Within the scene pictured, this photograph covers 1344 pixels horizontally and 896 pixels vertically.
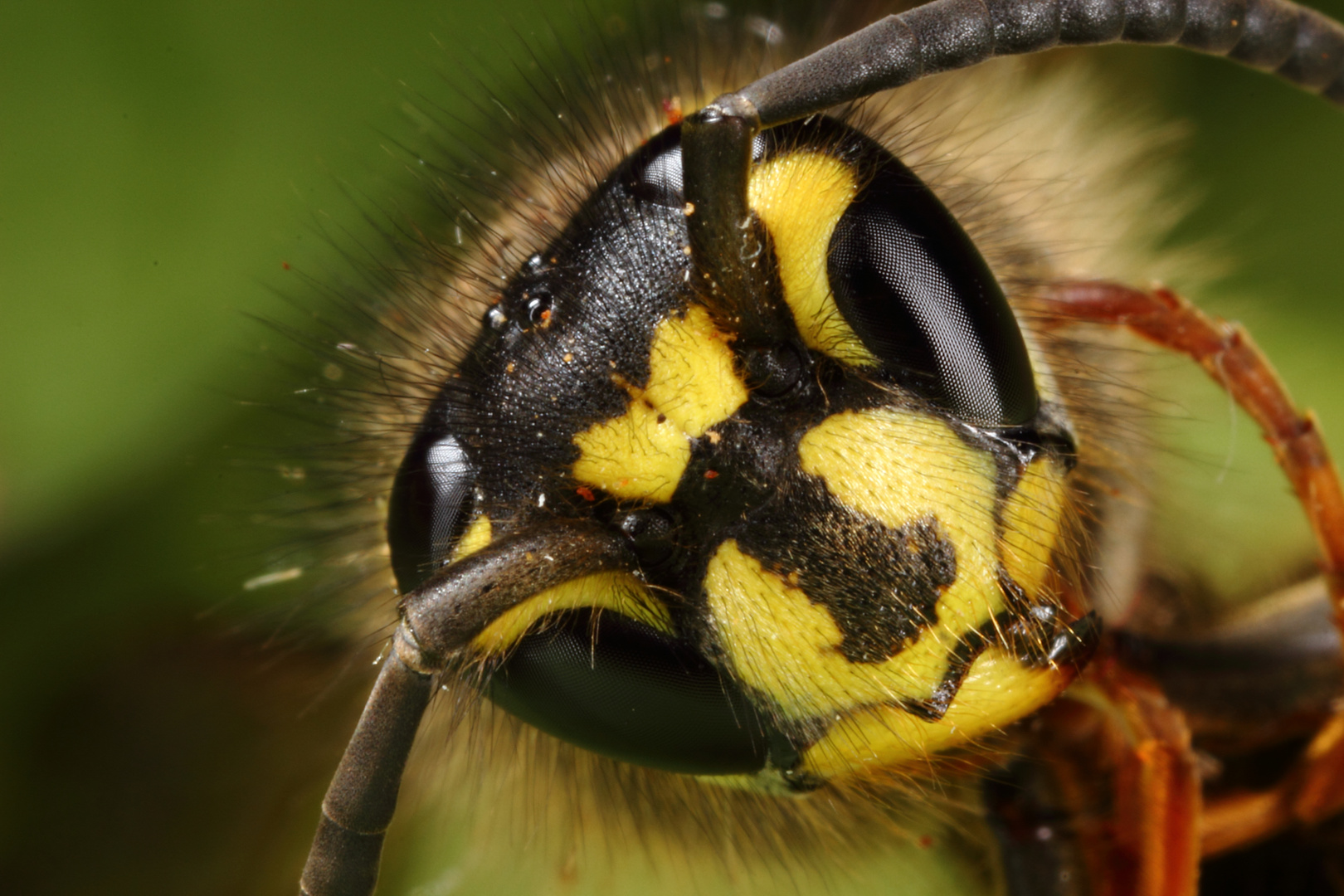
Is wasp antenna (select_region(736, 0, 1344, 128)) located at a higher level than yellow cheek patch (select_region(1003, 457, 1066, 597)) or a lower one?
higher

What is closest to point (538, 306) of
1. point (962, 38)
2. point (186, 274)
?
point (962, 38)

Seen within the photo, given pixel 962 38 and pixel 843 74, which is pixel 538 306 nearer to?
pixel 843 74

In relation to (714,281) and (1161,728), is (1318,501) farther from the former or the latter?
(714,281)

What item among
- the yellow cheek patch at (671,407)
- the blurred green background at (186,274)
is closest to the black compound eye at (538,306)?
the yellow cheek patch at (671,407)

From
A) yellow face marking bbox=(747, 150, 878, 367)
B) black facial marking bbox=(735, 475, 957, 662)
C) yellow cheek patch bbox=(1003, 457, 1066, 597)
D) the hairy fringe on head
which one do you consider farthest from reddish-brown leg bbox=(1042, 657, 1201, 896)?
yellow face marking bbox=(747, 150, 878, 367)

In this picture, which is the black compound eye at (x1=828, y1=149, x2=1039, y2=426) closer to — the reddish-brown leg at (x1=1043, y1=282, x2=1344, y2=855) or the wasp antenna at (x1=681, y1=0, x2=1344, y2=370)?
the wasp antenna at (x1=681, y1=0, x2=1344, y2=370)

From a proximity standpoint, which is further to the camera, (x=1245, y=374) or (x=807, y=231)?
(x=1245, y=374)
